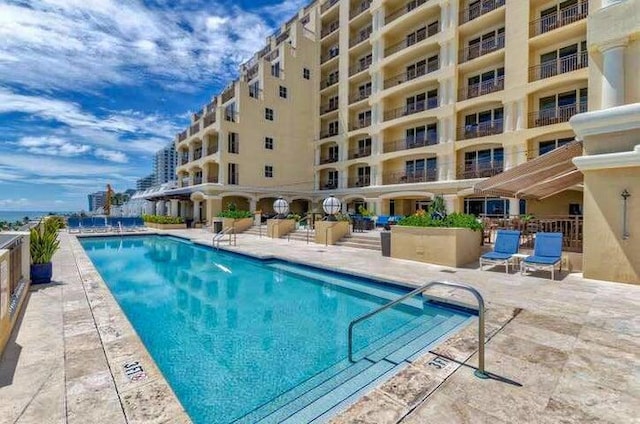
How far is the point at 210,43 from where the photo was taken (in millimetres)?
18281

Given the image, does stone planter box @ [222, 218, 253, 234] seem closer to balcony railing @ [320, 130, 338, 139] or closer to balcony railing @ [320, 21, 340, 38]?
balcony railing @ [320, 130, 338, 139]

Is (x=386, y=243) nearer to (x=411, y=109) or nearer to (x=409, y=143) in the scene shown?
(x=409, y=143)

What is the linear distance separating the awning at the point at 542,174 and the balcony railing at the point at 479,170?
9.57 m

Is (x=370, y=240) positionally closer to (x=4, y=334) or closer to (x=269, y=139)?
(x=4, y=334)

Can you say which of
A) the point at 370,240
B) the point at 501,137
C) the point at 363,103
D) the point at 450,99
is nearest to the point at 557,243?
the point at 370,240

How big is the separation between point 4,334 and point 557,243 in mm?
12124

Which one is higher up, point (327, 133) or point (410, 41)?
point (410, 41)

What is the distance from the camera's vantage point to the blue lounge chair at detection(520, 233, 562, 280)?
8.84 metres

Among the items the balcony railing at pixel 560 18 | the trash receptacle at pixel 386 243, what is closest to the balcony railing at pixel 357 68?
the balcony railing at pixel 560 18

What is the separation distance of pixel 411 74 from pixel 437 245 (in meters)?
21.4

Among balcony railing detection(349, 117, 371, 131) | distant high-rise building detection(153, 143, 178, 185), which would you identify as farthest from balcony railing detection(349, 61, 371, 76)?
distant high-rise building detection(153, 143, 178, 185)

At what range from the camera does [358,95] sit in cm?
3275

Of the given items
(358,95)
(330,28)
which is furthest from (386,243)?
(330,28)

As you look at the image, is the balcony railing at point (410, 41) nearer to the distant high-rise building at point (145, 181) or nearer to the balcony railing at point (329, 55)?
the balcony railing at point (329, 55)
